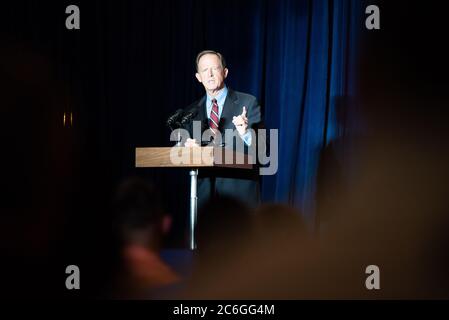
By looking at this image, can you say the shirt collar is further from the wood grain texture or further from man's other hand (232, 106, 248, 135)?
the wood grain texture

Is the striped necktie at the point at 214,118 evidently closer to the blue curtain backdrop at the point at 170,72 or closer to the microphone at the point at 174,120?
the microphone at the point at 174,120

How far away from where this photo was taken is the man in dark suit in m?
3.11

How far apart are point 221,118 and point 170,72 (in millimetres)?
1163

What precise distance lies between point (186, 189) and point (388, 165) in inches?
63.3

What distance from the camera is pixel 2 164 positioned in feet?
12.9

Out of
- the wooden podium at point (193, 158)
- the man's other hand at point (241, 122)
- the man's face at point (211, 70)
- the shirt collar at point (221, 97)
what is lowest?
the wooden podium at point (193, 158)

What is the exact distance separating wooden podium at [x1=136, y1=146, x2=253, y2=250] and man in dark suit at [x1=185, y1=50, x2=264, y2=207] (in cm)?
37

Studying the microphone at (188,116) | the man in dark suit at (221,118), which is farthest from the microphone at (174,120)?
the man in dark suit at (221,118)

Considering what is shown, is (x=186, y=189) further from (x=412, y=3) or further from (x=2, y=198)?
(x=412, y=3)

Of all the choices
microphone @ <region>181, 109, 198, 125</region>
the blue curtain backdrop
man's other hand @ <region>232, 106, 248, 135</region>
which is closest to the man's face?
microphone @ <region>181, 109, 198, 125</region>

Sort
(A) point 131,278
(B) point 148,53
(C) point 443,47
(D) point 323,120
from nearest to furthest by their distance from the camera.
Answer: (A) point 131,278 → (C) point 443,47 → (D) point 323,120 → (B) point 148,53

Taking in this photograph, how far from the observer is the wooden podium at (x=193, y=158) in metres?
2.56

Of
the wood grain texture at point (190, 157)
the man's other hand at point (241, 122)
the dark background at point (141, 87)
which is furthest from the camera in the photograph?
the dark background at point (141, 87)

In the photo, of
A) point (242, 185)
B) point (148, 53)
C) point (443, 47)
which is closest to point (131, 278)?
point (242, 185)
